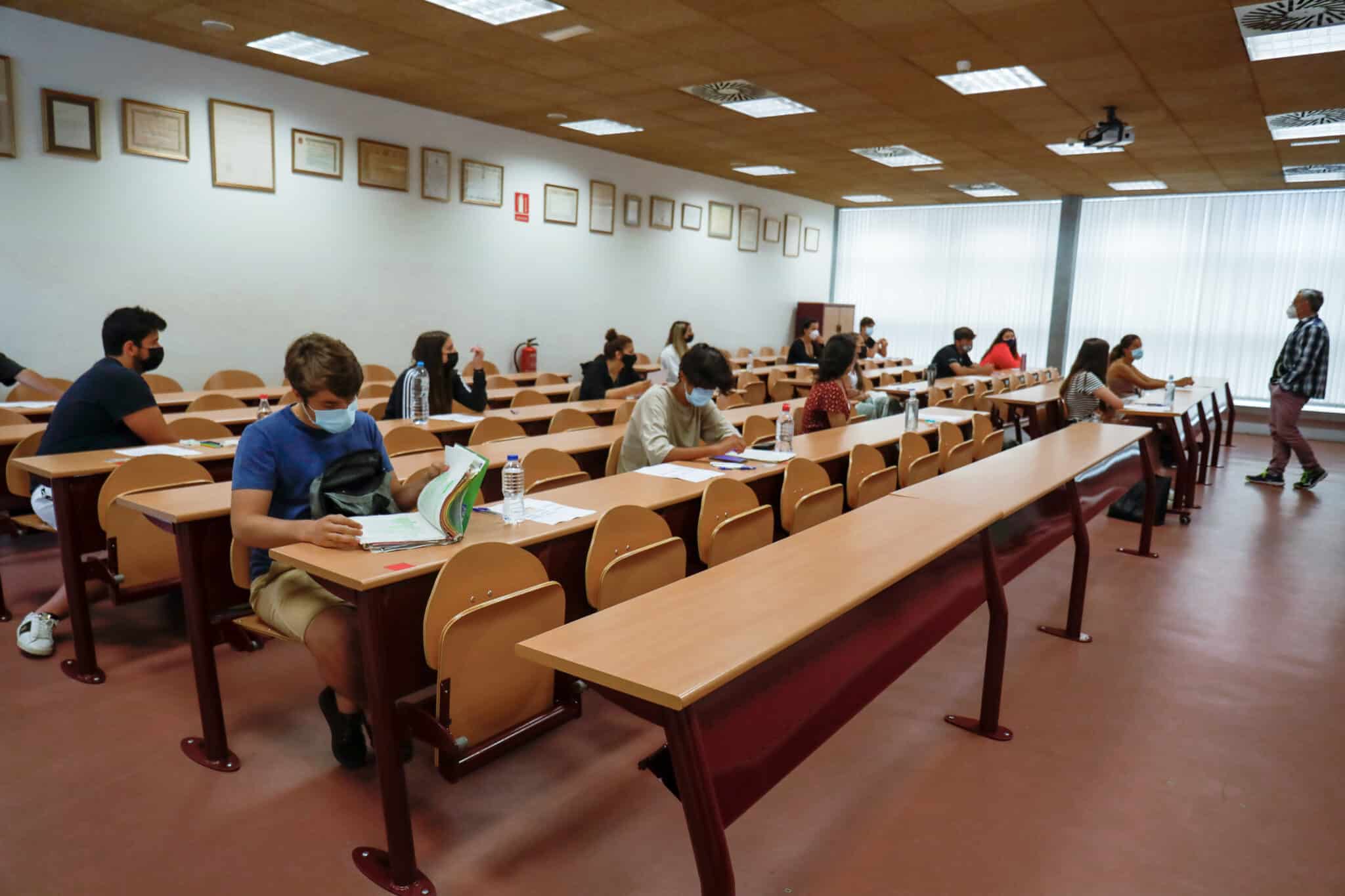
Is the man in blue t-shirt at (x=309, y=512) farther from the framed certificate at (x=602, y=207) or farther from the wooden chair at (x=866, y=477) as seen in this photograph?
the framed certificate at (x=602, y=207)

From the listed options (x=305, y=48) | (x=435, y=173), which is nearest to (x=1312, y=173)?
(x=435, y=173)

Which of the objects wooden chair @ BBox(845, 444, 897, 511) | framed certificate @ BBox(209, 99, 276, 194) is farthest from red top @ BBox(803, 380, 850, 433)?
framed certificate @ BBox(209, 99, 276, 194)

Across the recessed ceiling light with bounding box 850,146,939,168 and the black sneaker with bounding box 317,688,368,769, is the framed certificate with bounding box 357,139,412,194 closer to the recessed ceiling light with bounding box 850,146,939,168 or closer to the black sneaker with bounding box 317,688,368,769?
the recessed ceiling light with bounding box 850,146,939,168

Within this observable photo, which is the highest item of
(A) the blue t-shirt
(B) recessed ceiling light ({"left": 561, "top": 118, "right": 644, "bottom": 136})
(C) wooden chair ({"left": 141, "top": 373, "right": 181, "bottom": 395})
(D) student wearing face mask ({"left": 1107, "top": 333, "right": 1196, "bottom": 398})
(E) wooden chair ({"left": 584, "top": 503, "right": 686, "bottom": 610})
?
(B) recessed ceiling light ({"left": 561, "top": 118, "right": 644, "bottom": 136})

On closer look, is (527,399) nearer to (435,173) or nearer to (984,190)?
(435,173)

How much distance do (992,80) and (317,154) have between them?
5.44 m

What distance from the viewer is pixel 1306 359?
22.6ft

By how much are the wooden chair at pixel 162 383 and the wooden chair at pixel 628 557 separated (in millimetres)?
5049

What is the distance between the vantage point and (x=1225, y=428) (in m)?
10.9

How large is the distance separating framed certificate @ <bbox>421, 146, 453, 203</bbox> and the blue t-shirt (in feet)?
19.7

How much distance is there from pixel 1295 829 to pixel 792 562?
5.33 ft

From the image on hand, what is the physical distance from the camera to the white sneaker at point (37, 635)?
3.18 metres

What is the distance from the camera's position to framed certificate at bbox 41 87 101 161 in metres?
5.59

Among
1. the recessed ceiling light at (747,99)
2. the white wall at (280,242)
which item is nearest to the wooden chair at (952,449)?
the recessed ceiling light at (747,99)
